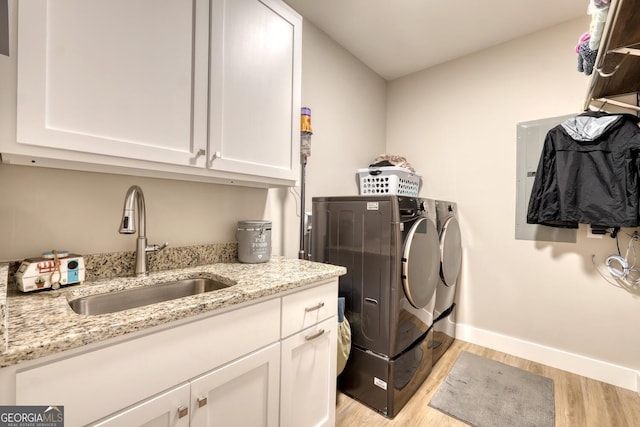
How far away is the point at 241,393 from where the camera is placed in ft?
3.27

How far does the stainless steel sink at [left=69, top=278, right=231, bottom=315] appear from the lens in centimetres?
103

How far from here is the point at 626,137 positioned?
1.78m

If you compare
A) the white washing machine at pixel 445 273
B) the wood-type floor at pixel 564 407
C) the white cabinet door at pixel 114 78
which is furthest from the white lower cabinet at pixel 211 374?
the white washing machine at pixel 445 273

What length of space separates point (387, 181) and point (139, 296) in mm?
1846

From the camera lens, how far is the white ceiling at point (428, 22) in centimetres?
195

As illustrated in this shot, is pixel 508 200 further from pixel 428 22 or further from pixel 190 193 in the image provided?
pixel 190 193

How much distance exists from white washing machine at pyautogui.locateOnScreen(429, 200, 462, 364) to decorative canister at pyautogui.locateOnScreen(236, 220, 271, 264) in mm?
1275

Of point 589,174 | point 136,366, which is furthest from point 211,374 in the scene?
point 589,174

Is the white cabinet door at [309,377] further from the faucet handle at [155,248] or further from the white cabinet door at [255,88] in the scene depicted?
the white cabinet door at [255,88]

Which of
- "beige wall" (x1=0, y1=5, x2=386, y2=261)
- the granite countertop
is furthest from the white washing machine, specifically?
the granite countertop

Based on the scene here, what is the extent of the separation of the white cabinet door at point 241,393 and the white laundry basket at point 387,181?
154cm

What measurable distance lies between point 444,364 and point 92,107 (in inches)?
105

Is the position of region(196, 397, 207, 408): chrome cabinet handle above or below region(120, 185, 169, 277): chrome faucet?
below

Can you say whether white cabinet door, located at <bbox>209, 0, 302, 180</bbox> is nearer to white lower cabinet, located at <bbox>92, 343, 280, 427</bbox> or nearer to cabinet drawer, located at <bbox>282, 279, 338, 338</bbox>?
cabinet drawer, located at <bbox>282, 279, 338, 338</bbox>
